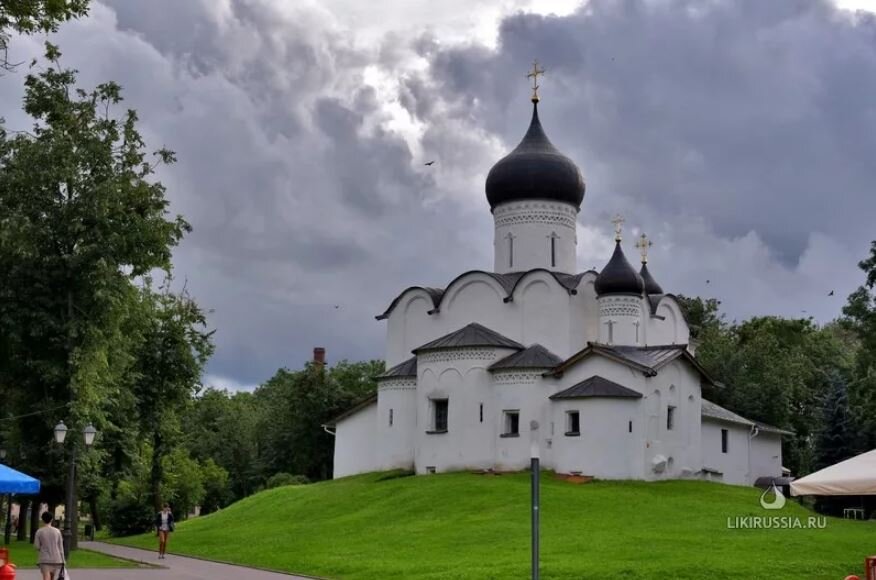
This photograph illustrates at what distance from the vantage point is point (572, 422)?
4309cm

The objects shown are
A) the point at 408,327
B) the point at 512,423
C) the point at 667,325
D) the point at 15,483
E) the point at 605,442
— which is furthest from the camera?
the point at 667,325

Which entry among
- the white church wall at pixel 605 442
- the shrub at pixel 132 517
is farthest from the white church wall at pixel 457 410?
the shrub at pixel 132 517

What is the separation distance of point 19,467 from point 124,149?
32.8 feet

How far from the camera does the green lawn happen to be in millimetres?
27562

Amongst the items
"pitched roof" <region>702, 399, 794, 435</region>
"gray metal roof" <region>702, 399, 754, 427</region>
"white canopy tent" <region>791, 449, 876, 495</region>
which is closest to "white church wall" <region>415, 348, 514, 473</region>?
"gray metal roof" <region>702, 399, 754, 427</region>

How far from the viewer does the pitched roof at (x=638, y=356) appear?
139 ft

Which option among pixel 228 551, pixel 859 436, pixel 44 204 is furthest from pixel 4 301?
pixel 859 436

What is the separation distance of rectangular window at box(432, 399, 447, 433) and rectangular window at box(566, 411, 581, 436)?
5.23 metres

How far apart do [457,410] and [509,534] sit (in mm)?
15553

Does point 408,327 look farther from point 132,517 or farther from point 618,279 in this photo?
point 132,517

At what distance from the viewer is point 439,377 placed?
45.2 meters

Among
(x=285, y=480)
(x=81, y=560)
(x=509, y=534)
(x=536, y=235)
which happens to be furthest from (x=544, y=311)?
(x=81, y=560)

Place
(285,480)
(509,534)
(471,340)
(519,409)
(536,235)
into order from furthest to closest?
1. (285,480)
2. (536,235)
3. (471,340)
4. (519,409)
5. (509,534)

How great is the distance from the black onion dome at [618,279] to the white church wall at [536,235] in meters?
2.83
